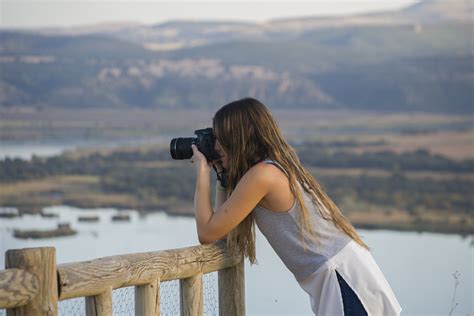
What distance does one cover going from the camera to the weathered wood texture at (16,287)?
2.50 metres

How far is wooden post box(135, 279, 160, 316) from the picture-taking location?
3057mm

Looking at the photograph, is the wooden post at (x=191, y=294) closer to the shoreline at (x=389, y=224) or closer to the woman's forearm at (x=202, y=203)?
the woman's forearm at (x=202, y=203)

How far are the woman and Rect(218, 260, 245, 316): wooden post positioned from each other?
0.45m

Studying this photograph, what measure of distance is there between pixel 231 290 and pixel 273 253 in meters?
15.4

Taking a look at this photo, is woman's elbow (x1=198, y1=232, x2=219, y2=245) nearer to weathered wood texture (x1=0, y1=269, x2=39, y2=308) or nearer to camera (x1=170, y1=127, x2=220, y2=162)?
camera (x1=170, y1=127, x2=220, y2=162)

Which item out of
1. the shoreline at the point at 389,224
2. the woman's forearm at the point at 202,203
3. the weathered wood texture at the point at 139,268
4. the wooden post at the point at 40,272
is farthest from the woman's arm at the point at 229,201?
the shoreline at the point at 389,224

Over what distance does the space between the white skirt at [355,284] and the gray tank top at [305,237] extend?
0.03m

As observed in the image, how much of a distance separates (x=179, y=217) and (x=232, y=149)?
29.5 meters

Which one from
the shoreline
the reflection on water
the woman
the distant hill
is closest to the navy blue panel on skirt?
the woman

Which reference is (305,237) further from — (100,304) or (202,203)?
(100,304)

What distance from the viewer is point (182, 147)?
314 cm

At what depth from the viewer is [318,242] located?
2.96 m

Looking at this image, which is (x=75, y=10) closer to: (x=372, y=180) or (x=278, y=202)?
(x=372, y=180)

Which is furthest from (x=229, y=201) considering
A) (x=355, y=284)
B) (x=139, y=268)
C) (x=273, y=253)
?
(x=273, y=253)
